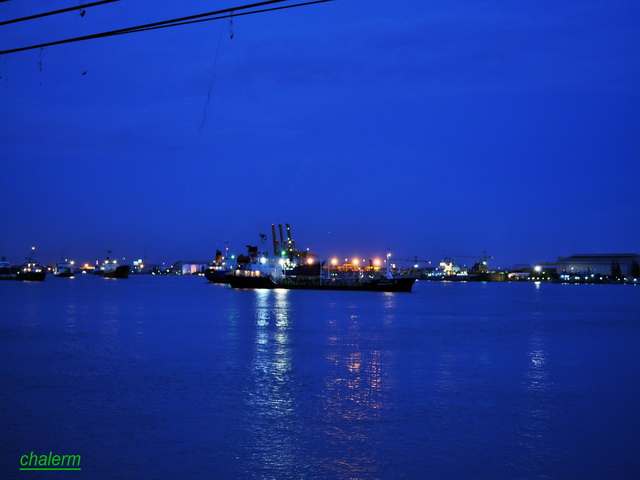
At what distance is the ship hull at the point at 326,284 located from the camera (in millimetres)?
101062

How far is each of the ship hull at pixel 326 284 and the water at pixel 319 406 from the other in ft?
227

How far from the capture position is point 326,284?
10756 centimetres

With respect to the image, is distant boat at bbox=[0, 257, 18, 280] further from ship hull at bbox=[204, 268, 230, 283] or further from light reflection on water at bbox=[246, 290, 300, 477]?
light reflection on water at bbox=[246, 290, 300, 477]

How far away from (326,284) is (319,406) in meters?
92.0

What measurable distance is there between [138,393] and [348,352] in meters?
11.0

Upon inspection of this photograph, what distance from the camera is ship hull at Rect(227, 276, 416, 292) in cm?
10106

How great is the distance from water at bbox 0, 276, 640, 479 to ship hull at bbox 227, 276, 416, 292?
69261 millimetres

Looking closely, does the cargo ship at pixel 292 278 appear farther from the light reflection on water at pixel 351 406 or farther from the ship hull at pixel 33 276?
the light reflection on water at pixel 351 406

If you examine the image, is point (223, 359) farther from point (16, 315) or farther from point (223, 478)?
point (16, 315)

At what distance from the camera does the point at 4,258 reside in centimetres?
18512

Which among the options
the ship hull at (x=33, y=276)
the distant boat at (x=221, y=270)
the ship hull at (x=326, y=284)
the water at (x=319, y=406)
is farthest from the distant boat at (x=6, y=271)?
the water at (x=319, y=406)

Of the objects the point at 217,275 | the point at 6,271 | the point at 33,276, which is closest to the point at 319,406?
the point at 217,275

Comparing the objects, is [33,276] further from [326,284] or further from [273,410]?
[273,410]

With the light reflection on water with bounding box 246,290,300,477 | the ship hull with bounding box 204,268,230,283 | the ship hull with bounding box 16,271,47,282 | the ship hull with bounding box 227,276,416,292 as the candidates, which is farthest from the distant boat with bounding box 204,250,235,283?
the light reflection on water with bounding box 246,290,300,477
